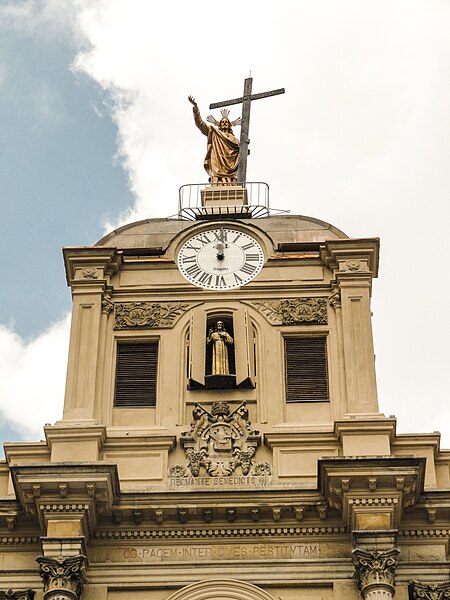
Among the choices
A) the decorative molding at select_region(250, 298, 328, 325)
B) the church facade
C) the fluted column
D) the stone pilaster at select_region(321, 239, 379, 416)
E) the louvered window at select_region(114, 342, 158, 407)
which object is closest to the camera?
the fluted column

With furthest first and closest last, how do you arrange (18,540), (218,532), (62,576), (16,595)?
(18,540) → (218,532) → (16,595) → (62,576)

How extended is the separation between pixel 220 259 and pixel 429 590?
359 inches

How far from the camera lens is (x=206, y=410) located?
29.6 meters

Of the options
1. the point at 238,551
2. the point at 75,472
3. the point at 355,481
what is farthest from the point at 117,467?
the point at 355,481

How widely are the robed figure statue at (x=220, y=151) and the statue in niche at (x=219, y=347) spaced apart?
18.9 feet

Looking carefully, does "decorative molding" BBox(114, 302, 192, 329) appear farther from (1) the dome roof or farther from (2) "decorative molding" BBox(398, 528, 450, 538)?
(2) "decorative molding" BBox(398, 528, 450, 538)

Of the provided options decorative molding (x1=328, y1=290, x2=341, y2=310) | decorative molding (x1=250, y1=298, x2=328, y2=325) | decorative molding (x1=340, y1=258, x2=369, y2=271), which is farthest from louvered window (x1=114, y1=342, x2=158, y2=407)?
decorative molding (x1=340, y1=258, x2=369, y2=271)

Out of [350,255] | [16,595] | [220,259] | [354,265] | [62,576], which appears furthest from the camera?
[220,259]

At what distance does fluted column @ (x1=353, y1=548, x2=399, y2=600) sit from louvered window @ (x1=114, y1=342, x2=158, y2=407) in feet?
19.4

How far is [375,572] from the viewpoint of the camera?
1034 inches

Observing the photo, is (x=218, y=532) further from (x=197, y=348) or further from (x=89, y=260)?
(x=89, y=260)

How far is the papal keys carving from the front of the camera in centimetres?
2858

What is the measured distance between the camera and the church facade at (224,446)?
27.1m

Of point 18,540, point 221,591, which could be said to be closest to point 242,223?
point 18,540
